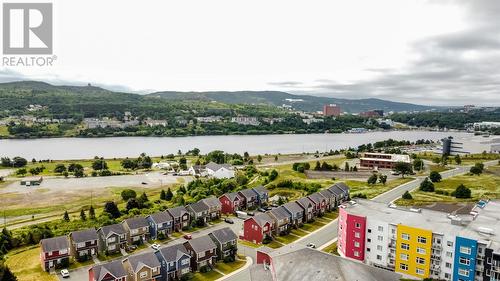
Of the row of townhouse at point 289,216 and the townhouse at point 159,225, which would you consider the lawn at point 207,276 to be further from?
the townhouse at point 159,225

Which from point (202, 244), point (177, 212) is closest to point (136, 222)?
point (177, 212)

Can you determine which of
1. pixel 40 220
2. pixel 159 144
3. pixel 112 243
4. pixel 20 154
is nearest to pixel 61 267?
pixel 112 243

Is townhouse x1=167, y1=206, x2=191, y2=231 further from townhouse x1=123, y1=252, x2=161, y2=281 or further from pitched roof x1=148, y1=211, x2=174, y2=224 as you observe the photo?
townhouse x1=123, y1=252, x2=161, y2=281

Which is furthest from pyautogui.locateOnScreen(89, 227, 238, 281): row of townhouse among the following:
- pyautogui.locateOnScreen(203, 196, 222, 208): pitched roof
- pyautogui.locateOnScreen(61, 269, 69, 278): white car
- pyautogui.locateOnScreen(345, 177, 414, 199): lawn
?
pyautogui.locateOnScreen(345, 177, 414, 199): lawn

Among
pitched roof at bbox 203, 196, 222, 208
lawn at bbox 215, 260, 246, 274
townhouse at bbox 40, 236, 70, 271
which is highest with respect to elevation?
pitched roof at bbox 203, 196, 222, 208

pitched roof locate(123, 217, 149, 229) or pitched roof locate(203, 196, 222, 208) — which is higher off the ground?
pitched roof locate(203, 196, 222, 208)

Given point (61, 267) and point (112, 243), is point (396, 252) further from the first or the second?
point (61, 267)

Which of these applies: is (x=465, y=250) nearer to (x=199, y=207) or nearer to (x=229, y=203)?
(x=199, y=207)

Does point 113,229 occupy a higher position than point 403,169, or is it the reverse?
point 403,169
